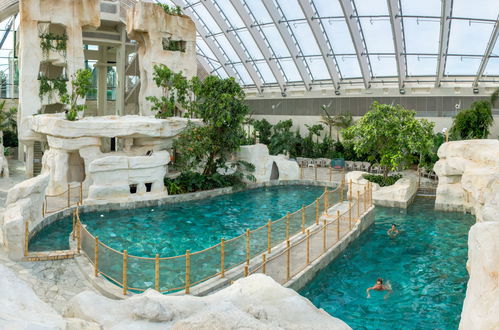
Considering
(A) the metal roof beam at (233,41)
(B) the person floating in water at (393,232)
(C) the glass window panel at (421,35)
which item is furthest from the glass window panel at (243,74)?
(B) the person floating in water at (393,232)

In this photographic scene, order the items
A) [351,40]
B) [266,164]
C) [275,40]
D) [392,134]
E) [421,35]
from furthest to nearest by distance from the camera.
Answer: [275,40] < [351,40] < [421,35] < [266,164] < [392,134]

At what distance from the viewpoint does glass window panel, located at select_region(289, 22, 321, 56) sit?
32.5 m

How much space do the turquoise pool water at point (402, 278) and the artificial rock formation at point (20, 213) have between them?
7.67 metres

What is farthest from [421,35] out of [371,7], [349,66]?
[349,66]

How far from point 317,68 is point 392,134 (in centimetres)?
1238

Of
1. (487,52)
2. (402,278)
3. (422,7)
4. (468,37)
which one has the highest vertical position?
(422,7)

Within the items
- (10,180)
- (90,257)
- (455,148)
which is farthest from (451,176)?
(10,180)

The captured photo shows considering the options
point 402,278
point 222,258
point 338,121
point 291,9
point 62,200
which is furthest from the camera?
point 338,121

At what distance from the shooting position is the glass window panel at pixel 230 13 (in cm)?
3428

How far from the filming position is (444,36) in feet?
91.8

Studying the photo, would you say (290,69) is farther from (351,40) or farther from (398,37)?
(398,37)

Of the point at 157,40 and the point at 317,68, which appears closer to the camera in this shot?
the point at 157,40

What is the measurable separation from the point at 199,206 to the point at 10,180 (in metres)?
9.54

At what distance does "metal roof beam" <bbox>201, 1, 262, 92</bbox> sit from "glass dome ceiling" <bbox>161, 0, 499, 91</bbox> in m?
0.07
